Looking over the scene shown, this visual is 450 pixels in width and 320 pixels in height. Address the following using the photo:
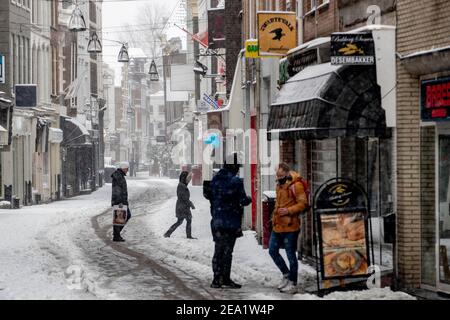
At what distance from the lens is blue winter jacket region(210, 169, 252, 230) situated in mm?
15172

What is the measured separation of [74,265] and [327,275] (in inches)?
231

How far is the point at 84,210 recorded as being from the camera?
119 feet

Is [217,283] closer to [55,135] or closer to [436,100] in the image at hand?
[436,100]

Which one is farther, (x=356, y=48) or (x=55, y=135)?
(x=55, y=135)

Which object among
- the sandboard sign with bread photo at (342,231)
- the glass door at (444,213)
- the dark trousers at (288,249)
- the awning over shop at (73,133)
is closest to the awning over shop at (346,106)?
the glass door at (444,213)

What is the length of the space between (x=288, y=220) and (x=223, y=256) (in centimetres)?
119

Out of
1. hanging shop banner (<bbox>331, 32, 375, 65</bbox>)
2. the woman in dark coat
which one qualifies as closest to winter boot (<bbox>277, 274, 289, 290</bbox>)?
hanging shop banner (<bbox>331, 32, 375, 65</bbox>)

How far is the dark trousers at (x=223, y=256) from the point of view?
15.2 m

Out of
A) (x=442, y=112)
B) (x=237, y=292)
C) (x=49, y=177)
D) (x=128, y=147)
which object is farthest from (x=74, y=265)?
(x=128, y=147)

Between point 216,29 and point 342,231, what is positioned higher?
point 216,29

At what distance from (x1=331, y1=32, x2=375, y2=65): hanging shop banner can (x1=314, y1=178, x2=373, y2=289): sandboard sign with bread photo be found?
1.82 m

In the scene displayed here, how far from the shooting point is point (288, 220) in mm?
14695

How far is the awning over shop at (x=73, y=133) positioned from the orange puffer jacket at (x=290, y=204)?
3862 centimetres

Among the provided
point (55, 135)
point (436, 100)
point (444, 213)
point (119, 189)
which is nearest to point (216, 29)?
point (55, 135)
